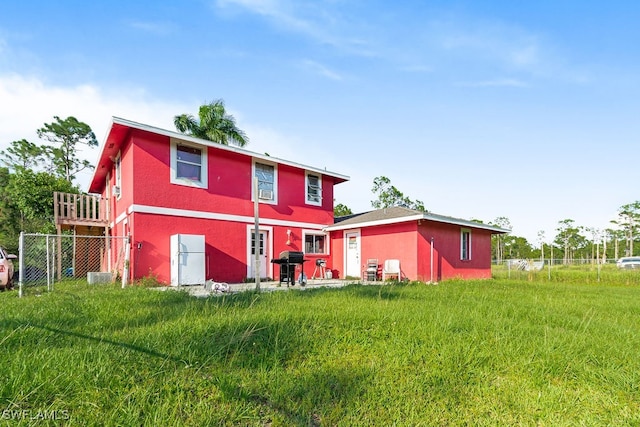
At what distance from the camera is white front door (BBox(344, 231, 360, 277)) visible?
13.4 m

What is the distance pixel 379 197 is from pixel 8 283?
25338 mm

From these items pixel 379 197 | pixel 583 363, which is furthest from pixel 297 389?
pixel 379 197

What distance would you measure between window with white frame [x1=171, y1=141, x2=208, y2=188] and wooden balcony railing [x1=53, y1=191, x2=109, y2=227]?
393 cm

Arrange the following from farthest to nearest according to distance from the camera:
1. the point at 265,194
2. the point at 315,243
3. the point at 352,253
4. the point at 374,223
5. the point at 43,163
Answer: the point at 43,163 → the point at 315,243 → the point at 352,253 → the point at 374,223 → the point at 265,194

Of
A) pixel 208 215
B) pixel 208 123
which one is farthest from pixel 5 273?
pixel 208 123

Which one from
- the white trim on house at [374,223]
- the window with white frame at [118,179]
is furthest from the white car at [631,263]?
the window with white frame at [118,179]

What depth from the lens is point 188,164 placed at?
10469mm

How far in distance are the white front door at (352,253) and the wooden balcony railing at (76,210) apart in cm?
928

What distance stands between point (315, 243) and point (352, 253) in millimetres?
1592

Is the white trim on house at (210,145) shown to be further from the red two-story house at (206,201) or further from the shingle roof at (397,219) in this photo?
the shingle roof at (397,219)

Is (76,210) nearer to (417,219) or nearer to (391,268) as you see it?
(391,268)

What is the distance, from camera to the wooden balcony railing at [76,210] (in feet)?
35.0

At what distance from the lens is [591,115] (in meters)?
9.73

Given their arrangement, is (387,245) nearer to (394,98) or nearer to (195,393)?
(394,98)
